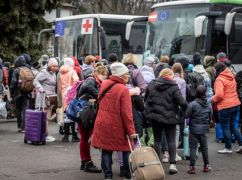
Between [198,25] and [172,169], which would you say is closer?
[172,169]

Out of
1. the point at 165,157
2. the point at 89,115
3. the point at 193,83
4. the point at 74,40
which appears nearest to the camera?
the point at 89,115

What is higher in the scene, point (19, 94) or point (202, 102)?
point (202, 102)

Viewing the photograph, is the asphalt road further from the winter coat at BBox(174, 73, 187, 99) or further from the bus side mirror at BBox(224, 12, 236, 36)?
the bus side mirror at BBox(224, 12, 236, 36)

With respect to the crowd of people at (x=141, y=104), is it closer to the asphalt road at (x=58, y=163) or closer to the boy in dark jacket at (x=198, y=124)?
the boy in dark jacket at (x=198, y=124)

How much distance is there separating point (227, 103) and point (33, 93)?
5.15m

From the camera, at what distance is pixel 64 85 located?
13.3m

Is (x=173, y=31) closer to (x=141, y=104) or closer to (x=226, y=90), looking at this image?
(x=226, y=90)

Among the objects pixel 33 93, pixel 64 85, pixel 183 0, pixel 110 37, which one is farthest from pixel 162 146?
pixel 110 37

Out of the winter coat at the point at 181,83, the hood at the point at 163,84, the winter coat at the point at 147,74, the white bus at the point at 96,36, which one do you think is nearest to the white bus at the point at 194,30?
the white bus at the point at 96,36

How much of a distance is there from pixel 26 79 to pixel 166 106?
534 centimetres

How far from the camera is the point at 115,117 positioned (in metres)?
8.91

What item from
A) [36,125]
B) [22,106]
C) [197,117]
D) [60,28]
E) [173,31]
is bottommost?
[36,125]

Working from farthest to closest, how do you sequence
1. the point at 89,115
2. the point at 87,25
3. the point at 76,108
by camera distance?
the point at 87,25 < the point at 76,108 < the point at 89,115

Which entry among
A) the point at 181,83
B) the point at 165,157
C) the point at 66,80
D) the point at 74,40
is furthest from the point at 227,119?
the point at 74,40
